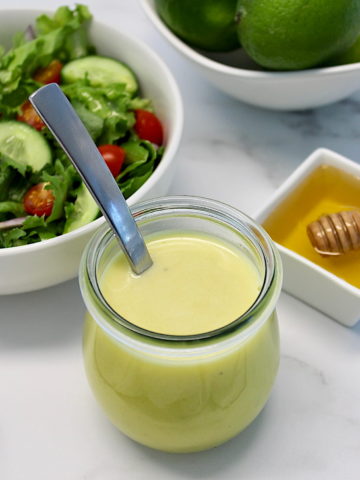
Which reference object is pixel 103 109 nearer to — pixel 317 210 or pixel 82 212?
pixel 82 212

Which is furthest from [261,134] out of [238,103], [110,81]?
[110,81]

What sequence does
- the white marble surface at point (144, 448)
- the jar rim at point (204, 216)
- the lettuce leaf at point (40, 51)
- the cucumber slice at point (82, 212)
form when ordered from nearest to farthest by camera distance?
the jar rim at point (204, 216) < the white marble surface at point (144, 448) < the cucumber slice at point (82, 212) < the lettuce leaf at point (40, 51)

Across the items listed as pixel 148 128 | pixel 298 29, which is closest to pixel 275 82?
pixel 298 29

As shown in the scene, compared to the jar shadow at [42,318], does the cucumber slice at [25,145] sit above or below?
above

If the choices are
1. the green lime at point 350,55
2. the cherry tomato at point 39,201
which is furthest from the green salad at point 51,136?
the green lime at point 350,55

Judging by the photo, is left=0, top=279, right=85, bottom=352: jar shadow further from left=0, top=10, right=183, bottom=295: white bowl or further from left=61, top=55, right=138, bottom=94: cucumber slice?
left=61, top=55, right=138, bottom=94: cucumber slice

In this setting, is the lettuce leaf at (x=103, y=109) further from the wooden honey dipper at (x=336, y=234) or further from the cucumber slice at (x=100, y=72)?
the wooden honey dipper at (x=336, y=234)
